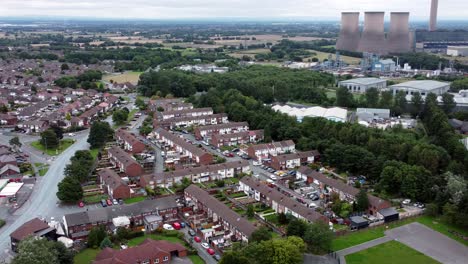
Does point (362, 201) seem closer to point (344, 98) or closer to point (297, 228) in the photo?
point (297, 228)

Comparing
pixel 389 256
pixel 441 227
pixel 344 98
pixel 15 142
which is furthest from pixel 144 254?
pixel 344 98

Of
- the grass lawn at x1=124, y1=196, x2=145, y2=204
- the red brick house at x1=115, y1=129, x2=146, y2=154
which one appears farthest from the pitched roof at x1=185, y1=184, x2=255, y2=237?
the red brick house at x1=115, y1=129, x2=146, y2=154

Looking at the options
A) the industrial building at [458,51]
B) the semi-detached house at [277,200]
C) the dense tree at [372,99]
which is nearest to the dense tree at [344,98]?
the dense tree at [372,99]

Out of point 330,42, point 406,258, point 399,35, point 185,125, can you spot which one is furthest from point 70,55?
point 406,258

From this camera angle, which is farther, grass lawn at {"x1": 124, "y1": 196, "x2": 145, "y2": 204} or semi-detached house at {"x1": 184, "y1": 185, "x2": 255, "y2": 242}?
grass lawn at {"x1": 124, "y1": 196, "x2": 145, "y2": 204}

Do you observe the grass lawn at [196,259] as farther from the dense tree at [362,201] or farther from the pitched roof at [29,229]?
the dense tree at [362,201]

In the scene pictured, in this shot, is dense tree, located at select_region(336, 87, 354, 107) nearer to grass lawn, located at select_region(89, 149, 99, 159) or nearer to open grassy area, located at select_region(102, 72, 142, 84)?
grass lawn, located at select_region(89, 149, 99, 159)
